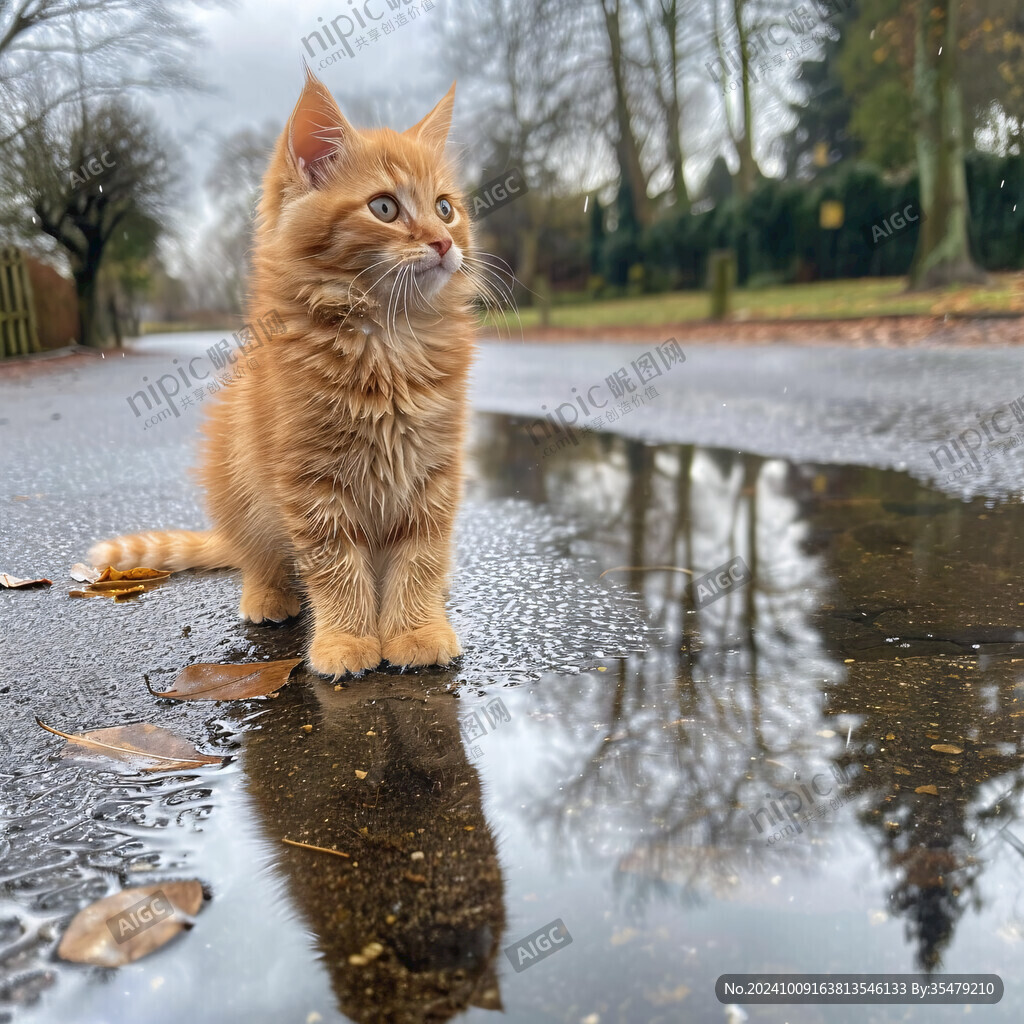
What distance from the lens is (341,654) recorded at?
1.74 m

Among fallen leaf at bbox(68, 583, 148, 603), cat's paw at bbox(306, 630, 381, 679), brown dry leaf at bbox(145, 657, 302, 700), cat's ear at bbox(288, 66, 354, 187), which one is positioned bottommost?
brown dry leaf at bbox(145, 657, 302, 700)

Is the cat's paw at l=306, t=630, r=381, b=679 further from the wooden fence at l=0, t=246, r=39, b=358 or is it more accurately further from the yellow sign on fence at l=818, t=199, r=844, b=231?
the yellow sign on fence at l=818, t=199, r=844, b=231

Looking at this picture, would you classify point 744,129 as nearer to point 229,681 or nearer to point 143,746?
point 229,681

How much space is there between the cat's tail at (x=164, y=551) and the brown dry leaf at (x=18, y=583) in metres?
0.15

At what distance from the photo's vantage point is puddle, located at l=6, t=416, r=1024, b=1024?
93cm

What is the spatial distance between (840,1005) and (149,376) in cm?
602

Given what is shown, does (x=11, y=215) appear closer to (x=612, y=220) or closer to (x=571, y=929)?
(x=571, y=929)

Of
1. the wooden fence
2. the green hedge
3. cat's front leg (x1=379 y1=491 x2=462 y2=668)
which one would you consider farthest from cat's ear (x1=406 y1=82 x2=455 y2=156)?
the green hedge

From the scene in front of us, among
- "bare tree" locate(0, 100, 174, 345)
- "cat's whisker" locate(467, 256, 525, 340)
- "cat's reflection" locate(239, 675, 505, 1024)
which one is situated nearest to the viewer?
"cat's reflection" locate(239, 675, 505, 1024)

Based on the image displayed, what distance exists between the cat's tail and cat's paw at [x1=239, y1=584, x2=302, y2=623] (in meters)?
0.33

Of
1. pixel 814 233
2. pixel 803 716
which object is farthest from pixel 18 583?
pixel 814 233

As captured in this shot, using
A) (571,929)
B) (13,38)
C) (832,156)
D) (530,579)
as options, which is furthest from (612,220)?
(571,929)

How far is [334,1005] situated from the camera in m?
0.89

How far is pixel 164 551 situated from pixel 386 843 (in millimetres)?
1645
